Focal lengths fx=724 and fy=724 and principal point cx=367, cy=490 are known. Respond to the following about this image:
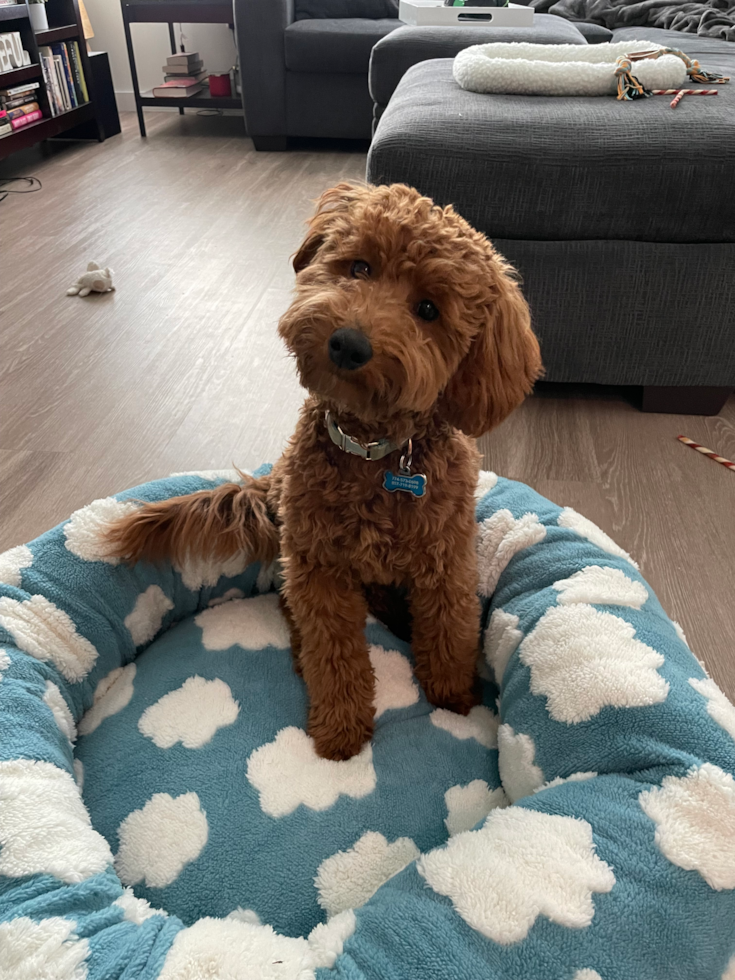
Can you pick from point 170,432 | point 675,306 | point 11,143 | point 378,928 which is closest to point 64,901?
point 378,928

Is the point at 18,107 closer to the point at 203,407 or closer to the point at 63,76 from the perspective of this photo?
the point at 63,76

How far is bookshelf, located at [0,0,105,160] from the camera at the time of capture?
3.39m

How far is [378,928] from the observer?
0.79 metres

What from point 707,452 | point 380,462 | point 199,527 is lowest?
point 707,452

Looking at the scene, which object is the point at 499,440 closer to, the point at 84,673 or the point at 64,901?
Answer: the point at 84,673

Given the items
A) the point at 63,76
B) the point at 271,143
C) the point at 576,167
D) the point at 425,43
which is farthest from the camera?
the point at 271,143

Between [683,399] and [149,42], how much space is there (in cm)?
479

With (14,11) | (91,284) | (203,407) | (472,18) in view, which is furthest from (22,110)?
(203,407)

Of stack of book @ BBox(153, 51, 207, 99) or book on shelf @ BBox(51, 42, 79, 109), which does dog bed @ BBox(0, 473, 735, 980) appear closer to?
book on shelf @ BBox(51, 42, 79, 109)

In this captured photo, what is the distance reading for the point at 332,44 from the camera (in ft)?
12.1

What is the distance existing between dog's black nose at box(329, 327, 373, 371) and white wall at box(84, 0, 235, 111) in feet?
16.6

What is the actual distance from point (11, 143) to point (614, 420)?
311cm

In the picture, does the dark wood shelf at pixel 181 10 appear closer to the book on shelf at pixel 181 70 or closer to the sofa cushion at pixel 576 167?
the book on shelf at pixel 181 70

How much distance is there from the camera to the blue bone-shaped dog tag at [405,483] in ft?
3.10
